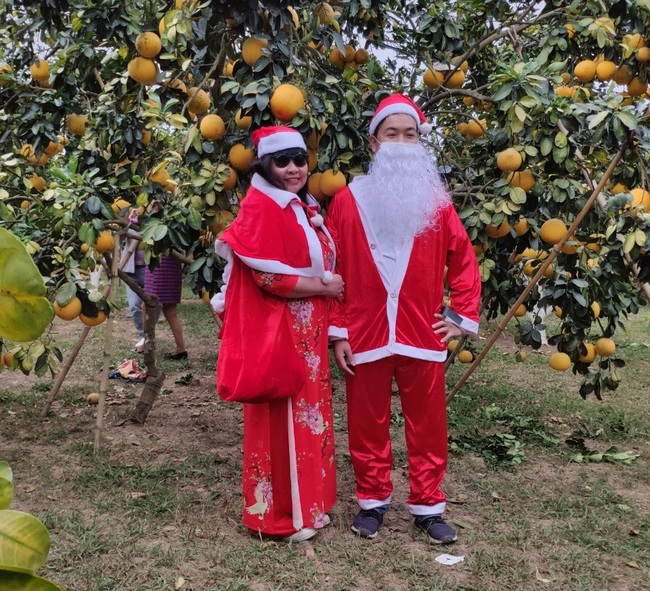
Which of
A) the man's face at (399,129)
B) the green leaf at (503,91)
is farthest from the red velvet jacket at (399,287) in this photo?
the green leaf at (503,91)

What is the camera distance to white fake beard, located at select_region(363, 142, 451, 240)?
2.63m

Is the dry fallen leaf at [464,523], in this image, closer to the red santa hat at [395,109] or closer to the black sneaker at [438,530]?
the black sneaker at [438,530]

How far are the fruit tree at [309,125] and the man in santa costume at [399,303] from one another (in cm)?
25

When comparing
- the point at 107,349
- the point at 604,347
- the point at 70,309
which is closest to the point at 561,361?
the point at 604,347

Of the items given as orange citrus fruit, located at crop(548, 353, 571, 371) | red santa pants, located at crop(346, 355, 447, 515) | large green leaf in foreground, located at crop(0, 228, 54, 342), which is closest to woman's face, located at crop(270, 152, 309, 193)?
red santa pants, located at crop(346, 355, 447, 515)

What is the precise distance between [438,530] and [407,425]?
423 mm

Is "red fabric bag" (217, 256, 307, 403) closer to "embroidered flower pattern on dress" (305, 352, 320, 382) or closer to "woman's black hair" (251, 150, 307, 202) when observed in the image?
"embroidered flower pattern on dress" (305, 352, 320, 382)

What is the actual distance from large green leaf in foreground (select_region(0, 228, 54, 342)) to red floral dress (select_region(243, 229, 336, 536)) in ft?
6.95

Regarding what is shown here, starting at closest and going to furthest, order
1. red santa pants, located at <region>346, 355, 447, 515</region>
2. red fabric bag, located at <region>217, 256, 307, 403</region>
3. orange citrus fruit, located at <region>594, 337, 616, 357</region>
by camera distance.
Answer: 1. red fabric bag, located at <region>217, 256, 307, 403</region>
2. red santa pants, located at <region>346, 355, 447, 515</region>
3. orange citrus fruit, located at <region>594, 337, 616, 357</region>

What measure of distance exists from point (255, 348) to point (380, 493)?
0.83 m

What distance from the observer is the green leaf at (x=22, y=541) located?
0.42 metres

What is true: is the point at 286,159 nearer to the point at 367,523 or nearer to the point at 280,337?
the point at 280,337

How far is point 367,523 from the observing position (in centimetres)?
275

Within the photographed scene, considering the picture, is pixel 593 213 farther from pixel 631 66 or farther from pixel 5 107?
pixel 5 107
